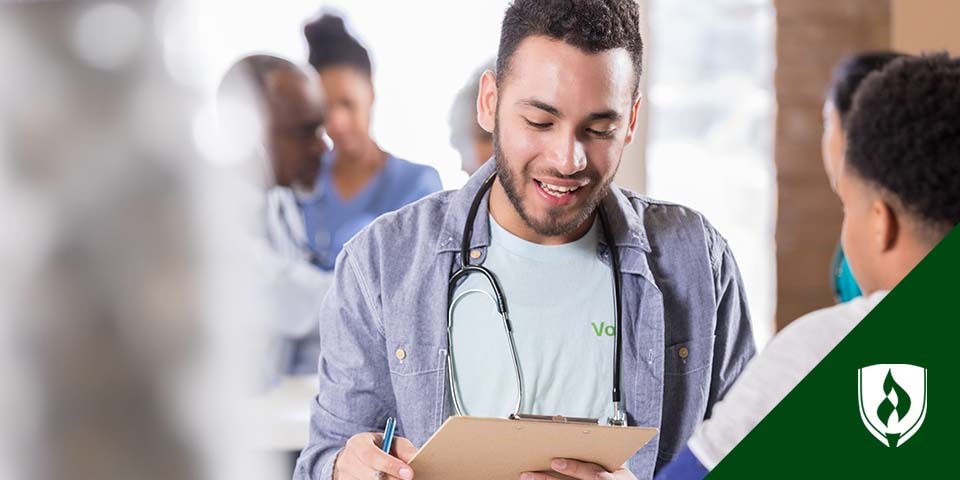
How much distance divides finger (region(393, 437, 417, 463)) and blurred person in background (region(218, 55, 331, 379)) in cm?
139

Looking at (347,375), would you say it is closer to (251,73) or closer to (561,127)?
(561,127)

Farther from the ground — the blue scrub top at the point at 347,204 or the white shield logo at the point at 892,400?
the white shield logo at the point at 892,400

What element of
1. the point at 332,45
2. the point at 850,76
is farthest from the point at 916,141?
the point at 332,45

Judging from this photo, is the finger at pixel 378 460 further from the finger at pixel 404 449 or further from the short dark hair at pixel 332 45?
the short dark hair at pixel 332 45

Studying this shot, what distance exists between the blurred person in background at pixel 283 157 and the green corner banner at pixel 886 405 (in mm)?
1729

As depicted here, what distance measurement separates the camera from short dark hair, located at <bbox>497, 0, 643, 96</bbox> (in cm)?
118

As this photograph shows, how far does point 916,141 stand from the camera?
3.27 feet

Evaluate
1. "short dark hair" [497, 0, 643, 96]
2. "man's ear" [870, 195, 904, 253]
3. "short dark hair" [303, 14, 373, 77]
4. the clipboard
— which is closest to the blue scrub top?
"short dark hair" [303, 14, 373, 77]

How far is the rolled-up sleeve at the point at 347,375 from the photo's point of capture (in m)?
1.25

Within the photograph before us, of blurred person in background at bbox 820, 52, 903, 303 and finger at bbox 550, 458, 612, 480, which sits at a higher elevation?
blurred person in background at bbox 820, 52, 903, 303

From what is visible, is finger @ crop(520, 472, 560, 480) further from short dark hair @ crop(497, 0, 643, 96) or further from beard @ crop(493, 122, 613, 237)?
short dark hair @ crop(497, 0, 643, 96)

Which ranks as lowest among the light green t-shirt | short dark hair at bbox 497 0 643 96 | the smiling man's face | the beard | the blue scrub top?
the blue scrub top

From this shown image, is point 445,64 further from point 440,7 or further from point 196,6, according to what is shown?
point 196,6

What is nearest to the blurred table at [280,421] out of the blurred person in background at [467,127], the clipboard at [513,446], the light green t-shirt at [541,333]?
the blurred person in background at [467,127]
